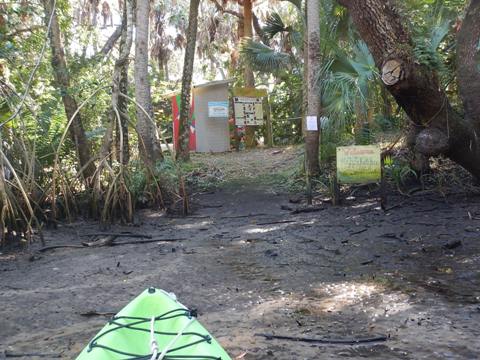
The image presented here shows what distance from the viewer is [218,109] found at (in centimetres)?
1914

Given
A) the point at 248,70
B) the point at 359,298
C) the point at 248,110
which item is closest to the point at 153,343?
the point at 359,298

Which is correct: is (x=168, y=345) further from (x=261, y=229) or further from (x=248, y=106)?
(x=248, y=106)

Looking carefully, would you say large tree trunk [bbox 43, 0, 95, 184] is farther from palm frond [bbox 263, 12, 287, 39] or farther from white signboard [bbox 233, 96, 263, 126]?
white signboard [bbox 233, 96, 263, 126]

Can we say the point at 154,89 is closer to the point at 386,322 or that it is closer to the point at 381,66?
the point at 381,66

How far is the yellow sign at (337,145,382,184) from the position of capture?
9.01 m

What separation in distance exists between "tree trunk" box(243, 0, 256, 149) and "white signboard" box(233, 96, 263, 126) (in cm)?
49

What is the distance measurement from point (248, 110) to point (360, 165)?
34.5 ft

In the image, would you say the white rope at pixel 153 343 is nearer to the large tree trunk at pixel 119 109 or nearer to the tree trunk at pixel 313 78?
the large tree trunk at pixel 119 109

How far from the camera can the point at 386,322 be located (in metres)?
4.37

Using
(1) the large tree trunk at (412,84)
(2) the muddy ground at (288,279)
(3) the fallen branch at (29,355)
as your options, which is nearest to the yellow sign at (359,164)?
(2) the muddy ground at (288,279)

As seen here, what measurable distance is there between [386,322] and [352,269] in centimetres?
179

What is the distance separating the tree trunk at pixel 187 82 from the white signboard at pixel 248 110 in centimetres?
427

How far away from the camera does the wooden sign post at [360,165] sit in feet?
29.5

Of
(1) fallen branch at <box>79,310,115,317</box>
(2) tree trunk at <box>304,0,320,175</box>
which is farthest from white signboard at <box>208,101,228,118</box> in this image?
(1) fallen branch at <box>79,310,115,317</box>
